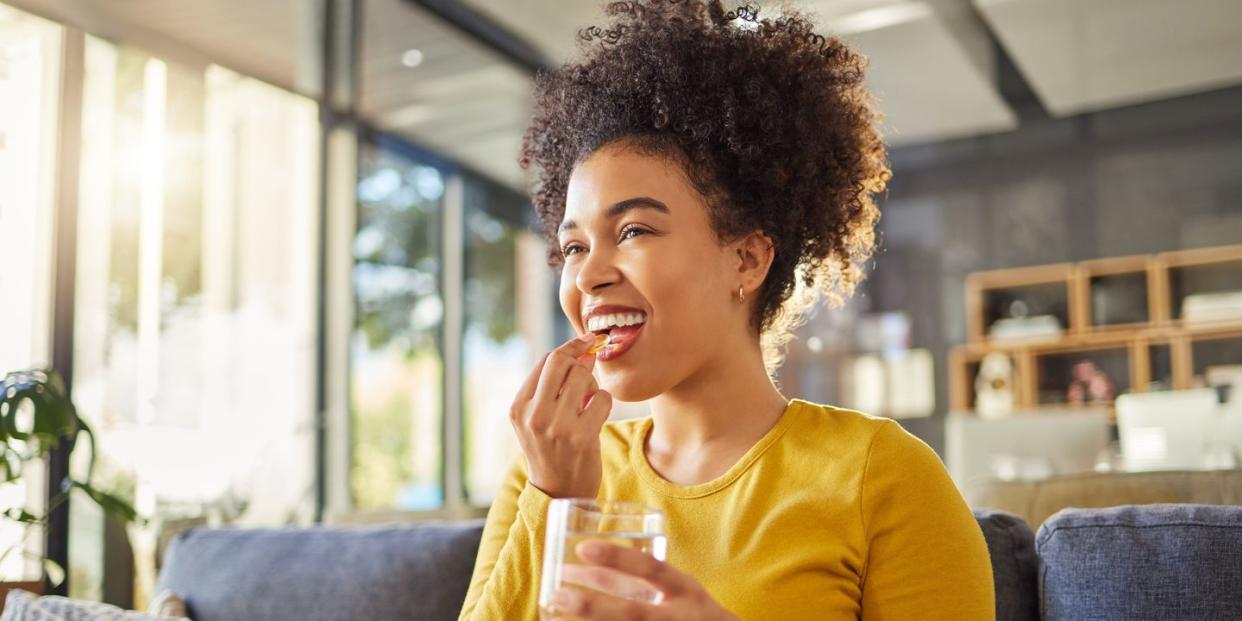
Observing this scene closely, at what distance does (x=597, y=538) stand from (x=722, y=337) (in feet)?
1.94

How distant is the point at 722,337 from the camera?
133 centimetres

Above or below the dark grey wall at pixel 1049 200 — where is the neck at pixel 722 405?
below

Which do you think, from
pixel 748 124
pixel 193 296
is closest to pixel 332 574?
pixel 748 124

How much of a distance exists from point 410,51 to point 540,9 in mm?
664

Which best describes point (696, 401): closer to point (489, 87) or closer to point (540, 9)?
point (540, 9)

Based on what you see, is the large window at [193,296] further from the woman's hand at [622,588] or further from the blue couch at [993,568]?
the woman's hand at [622,588]

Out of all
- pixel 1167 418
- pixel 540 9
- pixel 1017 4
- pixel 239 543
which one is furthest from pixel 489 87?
pixel 239 543

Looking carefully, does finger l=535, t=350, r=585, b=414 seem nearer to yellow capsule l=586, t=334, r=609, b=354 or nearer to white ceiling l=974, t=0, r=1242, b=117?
yellow capsule l=586, t=334, r=609, b=354

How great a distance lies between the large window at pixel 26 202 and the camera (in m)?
3.17

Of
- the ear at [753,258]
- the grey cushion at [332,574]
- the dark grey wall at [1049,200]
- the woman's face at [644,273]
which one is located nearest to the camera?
the woman's face at [644,273]

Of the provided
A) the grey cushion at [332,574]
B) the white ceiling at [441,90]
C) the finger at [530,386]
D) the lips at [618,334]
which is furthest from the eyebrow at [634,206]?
the white ceiling at [441,90]

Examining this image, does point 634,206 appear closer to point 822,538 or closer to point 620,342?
point 620,342

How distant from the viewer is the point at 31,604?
5.38ft

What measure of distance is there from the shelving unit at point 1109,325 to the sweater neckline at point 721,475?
16.2ft
